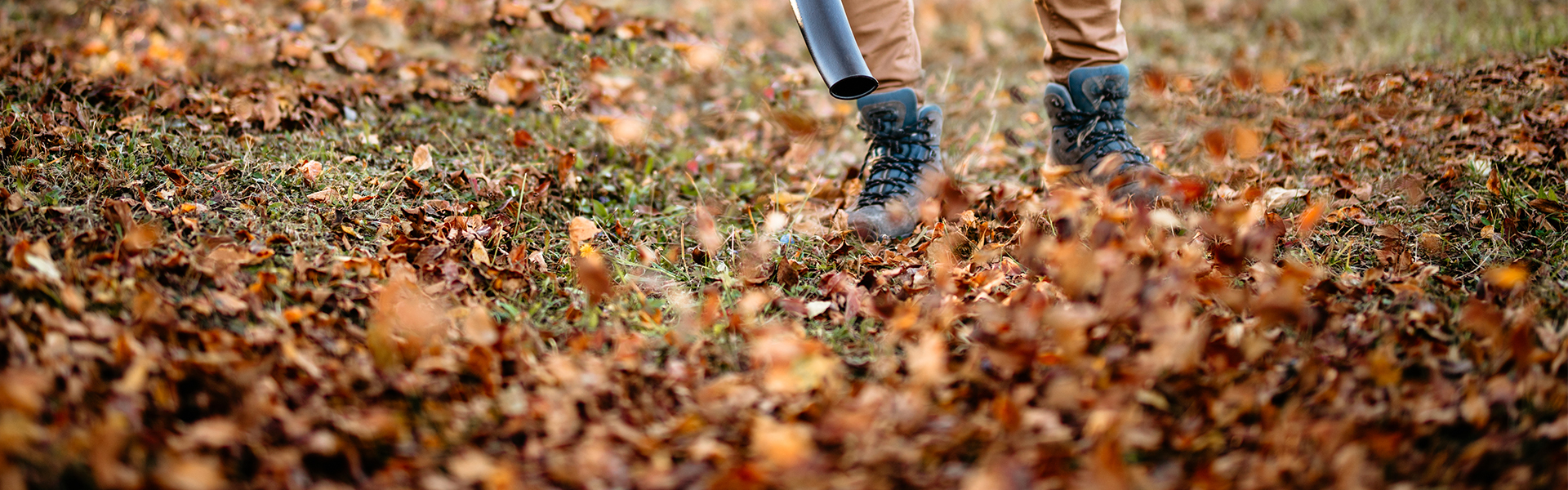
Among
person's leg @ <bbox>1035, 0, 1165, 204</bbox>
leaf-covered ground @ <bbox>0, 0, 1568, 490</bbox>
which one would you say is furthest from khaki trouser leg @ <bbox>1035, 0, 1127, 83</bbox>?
leaf-covered ground @ <bbox>0, 0, 1568, 490</bbox>

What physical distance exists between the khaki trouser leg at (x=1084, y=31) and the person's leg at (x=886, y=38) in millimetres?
364

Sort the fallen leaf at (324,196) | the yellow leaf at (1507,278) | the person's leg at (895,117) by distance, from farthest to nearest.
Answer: the person's leg at (895,117)
the fallen leaf at (324,196)
the yellow leaf at (1507,278)

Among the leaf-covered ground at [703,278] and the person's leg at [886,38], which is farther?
the person's leg at [886,38]

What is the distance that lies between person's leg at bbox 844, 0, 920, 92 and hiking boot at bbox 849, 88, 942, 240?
1.9 inches

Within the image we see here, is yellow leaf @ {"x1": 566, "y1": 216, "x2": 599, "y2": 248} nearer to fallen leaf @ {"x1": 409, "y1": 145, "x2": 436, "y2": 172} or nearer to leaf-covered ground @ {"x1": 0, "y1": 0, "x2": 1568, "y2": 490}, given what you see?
leaf-covered ground @ {"x1": 0, "y1": 0, "x2": 1568, "y2": 490}

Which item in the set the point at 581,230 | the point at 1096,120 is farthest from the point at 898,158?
Result: the point at 581,230

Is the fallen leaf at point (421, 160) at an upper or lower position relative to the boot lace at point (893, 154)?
upper

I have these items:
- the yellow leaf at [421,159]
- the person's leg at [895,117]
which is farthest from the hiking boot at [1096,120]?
the yellow leaf at [421,159]

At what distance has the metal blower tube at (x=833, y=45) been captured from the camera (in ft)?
5.02

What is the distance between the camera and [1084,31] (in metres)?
2.01

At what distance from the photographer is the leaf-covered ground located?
3.24 feet

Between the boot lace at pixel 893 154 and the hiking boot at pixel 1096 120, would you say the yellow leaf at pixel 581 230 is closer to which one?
the boot lace at pixel 893 154

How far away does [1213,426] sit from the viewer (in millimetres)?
1056

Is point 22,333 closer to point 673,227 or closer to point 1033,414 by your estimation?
point 673,227
